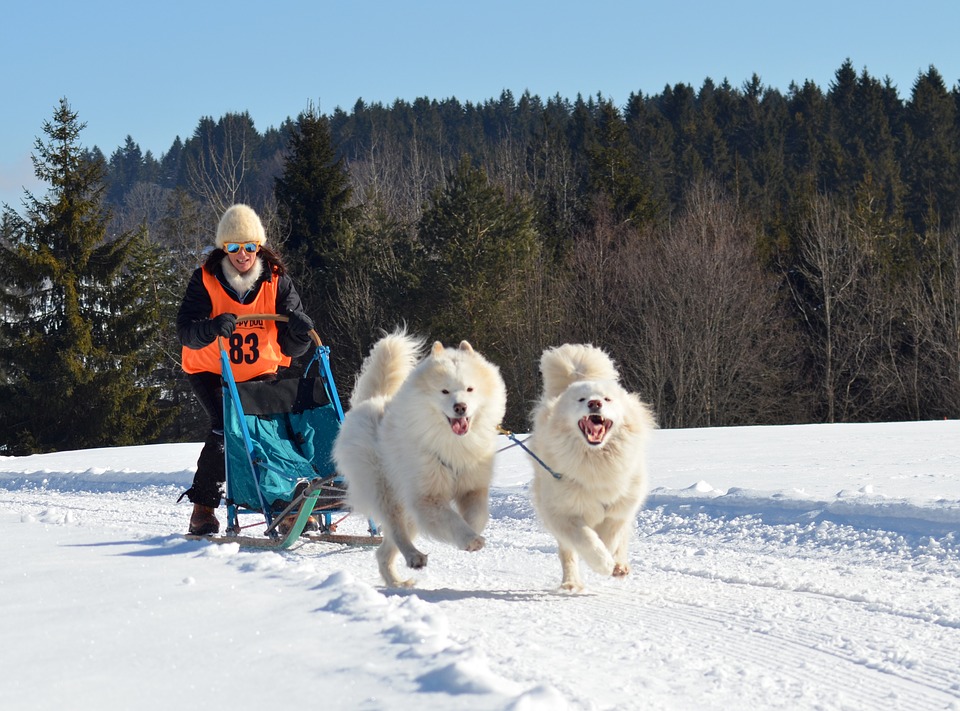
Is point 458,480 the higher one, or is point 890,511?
point 458,480

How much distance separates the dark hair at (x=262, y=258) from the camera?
586 cm

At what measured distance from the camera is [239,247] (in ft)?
18.9

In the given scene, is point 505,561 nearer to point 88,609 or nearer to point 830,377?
point 88,609

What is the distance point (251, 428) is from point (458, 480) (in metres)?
1.53

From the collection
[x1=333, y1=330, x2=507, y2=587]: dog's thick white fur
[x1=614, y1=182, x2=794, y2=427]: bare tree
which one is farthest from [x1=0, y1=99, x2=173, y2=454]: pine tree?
[x1=333, y1=330, x2=507, y2=587]: dog's thick white fur

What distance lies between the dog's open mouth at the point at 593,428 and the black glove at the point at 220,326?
2096mm

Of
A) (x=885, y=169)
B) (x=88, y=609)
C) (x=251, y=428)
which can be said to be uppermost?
(x=885, y=169)

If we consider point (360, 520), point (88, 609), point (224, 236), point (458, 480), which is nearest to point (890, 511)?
point (458, 480)

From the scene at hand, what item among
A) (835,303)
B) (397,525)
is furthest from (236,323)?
(835,303)

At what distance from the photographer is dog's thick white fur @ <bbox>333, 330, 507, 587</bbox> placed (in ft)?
15.0

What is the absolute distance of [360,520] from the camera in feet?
24.3

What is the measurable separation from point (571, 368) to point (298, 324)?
170 cm

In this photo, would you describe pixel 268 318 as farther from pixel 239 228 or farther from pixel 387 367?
pixel 387 367

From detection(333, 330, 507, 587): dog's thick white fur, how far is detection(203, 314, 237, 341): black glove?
1059 millimetres
